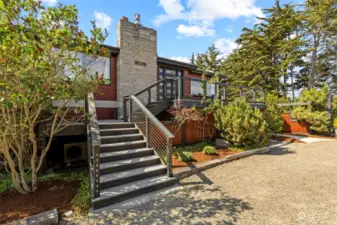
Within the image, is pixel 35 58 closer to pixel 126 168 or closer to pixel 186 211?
pixel 126 168

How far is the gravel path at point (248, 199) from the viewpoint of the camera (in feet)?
9.86

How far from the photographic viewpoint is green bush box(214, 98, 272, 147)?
7.06 metres

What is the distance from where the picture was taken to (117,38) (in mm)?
8836

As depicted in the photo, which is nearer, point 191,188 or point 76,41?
point 76,41

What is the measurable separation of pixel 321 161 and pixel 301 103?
8.10 metres

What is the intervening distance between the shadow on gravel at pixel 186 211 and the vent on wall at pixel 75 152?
10.0 feet

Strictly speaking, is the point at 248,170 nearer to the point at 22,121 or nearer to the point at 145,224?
the point at 145,224

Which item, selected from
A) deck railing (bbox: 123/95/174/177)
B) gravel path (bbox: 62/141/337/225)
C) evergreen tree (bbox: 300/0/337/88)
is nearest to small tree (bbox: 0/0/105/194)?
deck railing (bbox: 123/95/174/177)

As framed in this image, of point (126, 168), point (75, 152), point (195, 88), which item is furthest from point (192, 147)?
point (195, 88)

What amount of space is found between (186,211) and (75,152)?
4267 mm

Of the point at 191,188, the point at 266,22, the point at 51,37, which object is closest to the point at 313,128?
the point at 191,188

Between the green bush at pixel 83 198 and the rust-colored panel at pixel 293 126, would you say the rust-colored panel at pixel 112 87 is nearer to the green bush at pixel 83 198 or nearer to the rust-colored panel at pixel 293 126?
the green bush at pixel 83 198

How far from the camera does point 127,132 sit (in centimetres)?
595

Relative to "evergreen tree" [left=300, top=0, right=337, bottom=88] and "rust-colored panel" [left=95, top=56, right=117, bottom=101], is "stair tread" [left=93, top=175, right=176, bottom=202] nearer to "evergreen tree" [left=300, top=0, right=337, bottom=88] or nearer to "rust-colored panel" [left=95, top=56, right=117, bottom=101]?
"rust-colored panel" [left=95, top=56, right=117, bottom=101]
